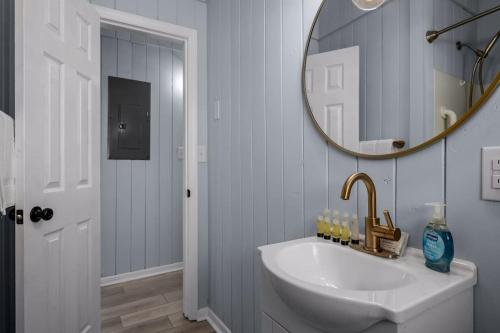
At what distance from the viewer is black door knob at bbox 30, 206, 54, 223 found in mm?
1129

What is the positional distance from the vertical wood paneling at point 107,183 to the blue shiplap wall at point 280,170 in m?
1.12

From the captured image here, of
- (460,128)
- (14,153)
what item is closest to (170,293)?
(14,153)

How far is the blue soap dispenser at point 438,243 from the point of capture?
0.67m

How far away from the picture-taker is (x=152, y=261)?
8.96ft

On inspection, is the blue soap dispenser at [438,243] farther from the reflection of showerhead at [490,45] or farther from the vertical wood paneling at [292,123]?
the vertical wood paneling at [292,123]

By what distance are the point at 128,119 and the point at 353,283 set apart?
2439 millimetres

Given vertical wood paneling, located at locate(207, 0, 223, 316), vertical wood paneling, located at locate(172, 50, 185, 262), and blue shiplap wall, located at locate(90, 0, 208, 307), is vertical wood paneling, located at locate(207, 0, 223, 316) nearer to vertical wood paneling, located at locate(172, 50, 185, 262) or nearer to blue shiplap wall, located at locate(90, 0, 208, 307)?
blue shiplap wall, located at locate(90, 0, 208, 307)

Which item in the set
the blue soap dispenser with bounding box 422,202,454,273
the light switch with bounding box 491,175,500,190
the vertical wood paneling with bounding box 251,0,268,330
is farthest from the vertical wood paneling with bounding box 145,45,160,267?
the light switch with bounding box 491,175,500,190

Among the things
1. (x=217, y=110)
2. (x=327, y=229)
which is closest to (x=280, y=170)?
(x=327, y=229)

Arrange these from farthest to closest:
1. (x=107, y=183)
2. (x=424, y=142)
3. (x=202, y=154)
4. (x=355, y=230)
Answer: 1. (x=107, y=183)
2. (x=202, y=154)
3. (x=355, y=230)
4. (x=424, y=142)

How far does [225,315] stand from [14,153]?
147cm

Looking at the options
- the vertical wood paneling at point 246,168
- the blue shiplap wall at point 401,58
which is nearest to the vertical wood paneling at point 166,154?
the vertical wood paneling at point 246,168

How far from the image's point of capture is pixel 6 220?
1.39 meters

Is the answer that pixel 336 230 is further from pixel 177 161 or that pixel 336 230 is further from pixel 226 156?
pixel 177 161
